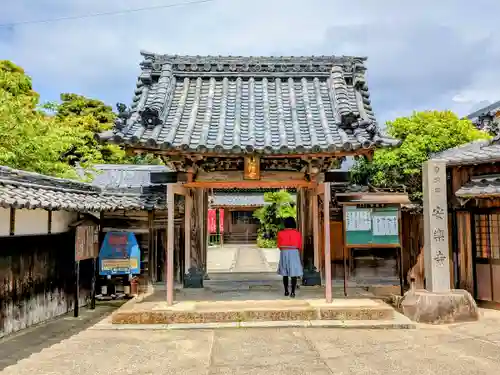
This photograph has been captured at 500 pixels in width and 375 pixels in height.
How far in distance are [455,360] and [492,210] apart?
4692 mm

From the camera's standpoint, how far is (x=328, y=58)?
11094mm

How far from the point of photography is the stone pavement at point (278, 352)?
18.5 ft

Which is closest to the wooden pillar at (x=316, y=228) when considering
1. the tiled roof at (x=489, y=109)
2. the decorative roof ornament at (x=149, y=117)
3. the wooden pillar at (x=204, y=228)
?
the wooden pillar at (x=204, y=228)

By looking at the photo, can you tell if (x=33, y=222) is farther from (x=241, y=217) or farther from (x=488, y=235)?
(x=241, y=217)

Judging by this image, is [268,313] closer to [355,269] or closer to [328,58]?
[355,269]

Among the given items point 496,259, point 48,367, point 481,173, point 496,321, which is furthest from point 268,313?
point 481,173

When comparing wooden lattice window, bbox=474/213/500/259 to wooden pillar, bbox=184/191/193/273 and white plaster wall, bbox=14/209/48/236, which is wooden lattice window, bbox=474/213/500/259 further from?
white plaster wall, bbox=14/209/48/236

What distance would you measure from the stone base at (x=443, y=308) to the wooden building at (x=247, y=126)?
1.76 metres

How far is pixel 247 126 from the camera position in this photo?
9.22 m

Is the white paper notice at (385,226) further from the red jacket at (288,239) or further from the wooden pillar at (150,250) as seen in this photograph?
the wooden pillar at (150,250)

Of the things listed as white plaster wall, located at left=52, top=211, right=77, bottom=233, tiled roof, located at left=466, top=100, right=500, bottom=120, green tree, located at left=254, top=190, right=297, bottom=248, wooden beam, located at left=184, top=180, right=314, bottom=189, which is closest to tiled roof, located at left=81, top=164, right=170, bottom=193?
white plaster wall, located at left=52, top=211, right=77, bottom=233

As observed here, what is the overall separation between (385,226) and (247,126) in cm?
393

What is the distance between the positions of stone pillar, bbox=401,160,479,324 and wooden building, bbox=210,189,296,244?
27.7 m

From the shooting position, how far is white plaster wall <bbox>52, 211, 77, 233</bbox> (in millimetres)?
8922
